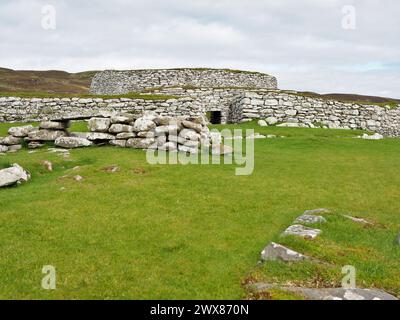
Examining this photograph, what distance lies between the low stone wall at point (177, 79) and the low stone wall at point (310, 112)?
32.9 ft

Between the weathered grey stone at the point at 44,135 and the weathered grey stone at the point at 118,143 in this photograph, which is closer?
the weathered grey stone at the point at 118,143

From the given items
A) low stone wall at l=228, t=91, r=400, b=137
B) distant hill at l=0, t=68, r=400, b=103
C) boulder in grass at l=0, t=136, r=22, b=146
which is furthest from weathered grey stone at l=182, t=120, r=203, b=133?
distant hill at l=0, t=68, r=400, b=103

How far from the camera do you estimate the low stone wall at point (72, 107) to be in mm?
30625

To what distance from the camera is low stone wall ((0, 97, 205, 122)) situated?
100 feet

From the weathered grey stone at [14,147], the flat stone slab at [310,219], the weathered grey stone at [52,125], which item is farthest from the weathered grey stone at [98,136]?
the flat stone slab at [310,219]

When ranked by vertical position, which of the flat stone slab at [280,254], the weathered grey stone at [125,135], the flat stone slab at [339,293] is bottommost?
the flat stone slab at [339,293]

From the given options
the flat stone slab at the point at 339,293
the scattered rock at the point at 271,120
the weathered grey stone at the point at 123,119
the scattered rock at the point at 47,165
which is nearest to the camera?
the flat stone slab at the point at 339,293

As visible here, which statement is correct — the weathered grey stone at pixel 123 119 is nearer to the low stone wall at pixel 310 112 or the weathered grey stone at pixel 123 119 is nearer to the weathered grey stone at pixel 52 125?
the weathered grey stone at pixel 52 125

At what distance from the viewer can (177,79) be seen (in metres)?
46.1

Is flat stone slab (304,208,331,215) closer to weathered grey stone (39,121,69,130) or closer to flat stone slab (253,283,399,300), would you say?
flat stone slab (253,283,399,300)

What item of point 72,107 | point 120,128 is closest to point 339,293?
point 120,128

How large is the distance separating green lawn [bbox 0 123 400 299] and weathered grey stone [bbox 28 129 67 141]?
8.70 ft
